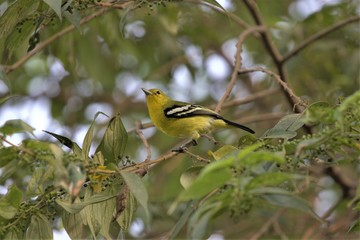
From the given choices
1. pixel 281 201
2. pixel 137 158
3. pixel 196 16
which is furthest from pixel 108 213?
pixel 196 16

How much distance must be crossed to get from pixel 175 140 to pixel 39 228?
3828 millimetres

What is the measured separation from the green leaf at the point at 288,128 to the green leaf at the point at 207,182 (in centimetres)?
70

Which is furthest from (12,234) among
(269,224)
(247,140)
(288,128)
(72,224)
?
(269,224)

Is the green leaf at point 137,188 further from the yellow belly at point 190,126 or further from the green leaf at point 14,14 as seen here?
the yellow belly at point 190,126

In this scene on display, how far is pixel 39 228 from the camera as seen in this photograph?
87.0 inches

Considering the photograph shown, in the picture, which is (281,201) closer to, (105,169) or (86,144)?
(105,169)

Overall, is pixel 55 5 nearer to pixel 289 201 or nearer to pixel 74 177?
pixel 74 177

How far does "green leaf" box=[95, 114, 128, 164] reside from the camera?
8.23 ft

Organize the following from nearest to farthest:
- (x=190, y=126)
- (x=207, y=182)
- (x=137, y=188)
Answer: (x=207, y=182)
(x=137, y=188)
(x=190, y=126)

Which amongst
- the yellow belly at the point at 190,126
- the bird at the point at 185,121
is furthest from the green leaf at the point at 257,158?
the yellow belly at the point at 190,126

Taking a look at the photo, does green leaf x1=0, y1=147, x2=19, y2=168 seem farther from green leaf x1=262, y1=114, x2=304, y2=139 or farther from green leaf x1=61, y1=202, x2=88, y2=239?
green leaf x1=262, y1=114, x2=304, y2=139

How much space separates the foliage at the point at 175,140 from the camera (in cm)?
189

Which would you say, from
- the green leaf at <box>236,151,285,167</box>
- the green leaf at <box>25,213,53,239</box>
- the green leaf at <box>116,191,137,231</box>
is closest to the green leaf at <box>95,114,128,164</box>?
the green leaf at <box>116,191,137,231</box>

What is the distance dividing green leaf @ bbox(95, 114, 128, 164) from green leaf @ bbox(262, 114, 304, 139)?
0.60m
